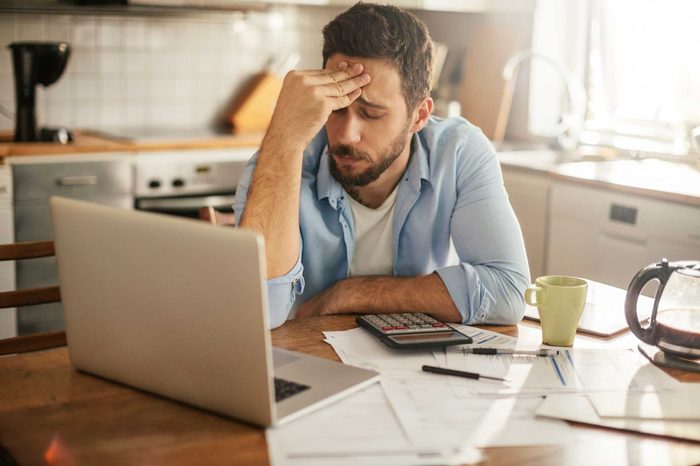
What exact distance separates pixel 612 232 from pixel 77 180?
1983 millimetres

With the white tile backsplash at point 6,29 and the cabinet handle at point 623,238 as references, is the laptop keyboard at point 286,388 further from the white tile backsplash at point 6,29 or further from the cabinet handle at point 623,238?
the white tile backsplash at point 6,29

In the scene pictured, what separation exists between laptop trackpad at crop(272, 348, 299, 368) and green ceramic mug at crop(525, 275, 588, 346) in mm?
419

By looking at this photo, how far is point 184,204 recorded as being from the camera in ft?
11.6

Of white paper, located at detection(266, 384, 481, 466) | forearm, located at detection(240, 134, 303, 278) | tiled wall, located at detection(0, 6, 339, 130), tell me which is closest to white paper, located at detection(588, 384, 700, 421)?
white paper, located at detection(266, 384, 481, 466)

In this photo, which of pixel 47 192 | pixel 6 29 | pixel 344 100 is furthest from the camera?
pixel 6 29

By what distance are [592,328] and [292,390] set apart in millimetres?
640

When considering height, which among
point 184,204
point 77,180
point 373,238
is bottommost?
point 184,204

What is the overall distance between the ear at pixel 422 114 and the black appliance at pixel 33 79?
1.87m

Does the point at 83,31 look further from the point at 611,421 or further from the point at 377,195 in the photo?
the point at 611,421

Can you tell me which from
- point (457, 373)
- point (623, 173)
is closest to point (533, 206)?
point (623, 173)

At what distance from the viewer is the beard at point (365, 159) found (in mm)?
1874

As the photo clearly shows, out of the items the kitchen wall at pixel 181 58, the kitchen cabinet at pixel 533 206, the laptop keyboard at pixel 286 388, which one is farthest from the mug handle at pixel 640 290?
the kitchen wall at pixel 181 58

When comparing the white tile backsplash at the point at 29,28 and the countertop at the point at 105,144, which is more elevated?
the white tile backsplash at the point at 29,28

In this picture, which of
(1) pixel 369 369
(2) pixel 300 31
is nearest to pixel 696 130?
(2) pixel 300 31
